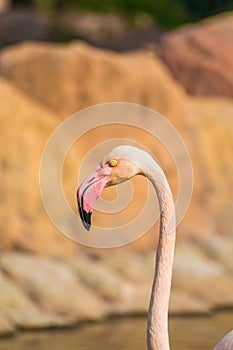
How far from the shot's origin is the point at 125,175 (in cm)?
547

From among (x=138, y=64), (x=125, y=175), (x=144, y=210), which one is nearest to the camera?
(x=125, y=175)

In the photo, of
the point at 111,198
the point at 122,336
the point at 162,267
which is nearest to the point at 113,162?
the point at 162,267

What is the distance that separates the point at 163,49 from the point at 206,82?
2.86ft

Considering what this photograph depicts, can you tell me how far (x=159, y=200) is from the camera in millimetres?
5637

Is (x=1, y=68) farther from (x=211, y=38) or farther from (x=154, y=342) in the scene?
(x=154, y=342)

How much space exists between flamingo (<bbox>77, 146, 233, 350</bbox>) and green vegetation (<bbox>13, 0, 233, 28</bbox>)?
22.2 m

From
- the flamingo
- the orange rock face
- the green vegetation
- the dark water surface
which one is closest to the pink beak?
the flamingo

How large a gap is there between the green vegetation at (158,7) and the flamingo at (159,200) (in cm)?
2217

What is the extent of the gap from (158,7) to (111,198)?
55.9ft

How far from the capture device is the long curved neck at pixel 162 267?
18.2ft

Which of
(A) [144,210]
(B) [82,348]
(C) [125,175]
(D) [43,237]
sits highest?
(A) [144,210]

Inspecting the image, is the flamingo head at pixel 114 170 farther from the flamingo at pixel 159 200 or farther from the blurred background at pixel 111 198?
the blurred background at pixel 111 198

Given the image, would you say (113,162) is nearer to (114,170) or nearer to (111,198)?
(114,170)

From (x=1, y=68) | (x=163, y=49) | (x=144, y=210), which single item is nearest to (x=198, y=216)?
(x=144, y=210)
